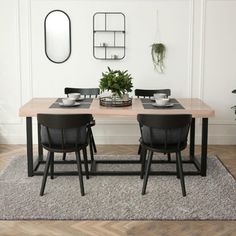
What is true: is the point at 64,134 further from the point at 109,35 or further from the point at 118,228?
the point at 109,35

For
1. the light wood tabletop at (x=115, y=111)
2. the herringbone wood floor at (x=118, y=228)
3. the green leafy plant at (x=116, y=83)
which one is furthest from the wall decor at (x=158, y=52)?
the herringbone wood floor at (x=118, y=228)

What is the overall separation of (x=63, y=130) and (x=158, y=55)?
2249mm

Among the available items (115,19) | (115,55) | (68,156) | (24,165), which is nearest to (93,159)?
(68,156)

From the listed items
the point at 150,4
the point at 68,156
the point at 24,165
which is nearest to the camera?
the point at 24,165

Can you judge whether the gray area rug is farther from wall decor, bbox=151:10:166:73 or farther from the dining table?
wall decor, bbox=151:10:166:73

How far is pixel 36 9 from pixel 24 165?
2135mm

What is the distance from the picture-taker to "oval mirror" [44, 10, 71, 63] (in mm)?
5445

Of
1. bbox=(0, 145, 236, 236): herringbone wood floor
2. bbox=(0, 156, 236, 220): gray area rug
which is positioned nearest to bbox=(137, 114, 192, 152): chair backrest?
bbox=(0, 156, 236, 220): gray area rug

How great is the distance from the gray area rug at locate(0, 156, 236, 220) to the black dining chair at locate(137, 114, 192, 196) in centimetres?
20

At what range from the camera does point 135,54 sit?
552cm

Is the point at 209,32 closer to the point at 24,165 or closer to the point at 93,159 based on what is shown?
the point at 93,159

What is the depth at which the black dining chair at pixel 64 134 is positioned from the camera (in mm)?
3562

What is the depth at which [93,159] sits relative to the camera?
467cm

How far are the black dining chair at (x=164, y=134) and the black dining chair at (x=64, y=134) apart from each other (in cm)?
53
